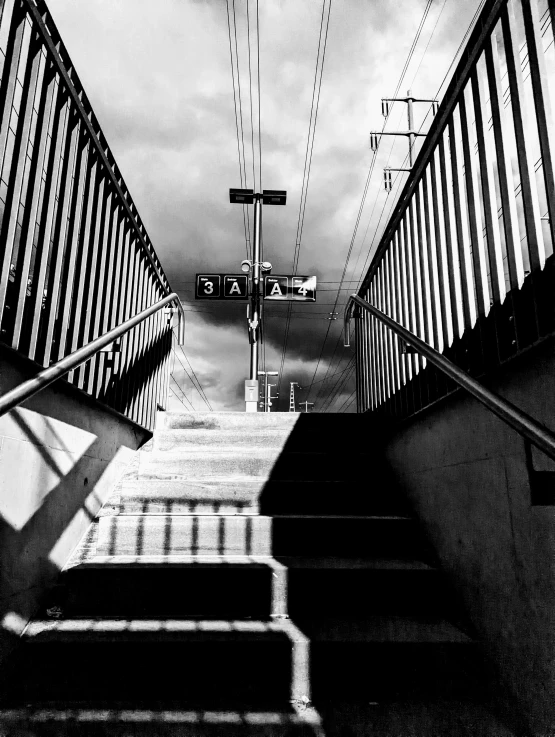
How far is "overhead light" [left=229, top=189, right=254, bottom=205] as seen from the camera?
9.04 meters

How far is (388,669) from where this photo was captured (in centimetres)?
162

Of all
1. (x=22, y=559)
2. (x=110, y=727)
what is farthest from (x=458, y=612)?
(x=22, y=559)

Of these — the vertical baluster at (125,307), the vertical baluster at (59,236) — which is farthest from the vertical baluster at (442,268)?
the vertical baluster at (125,307)

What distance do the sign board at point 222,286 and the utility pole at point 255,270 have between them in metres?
0.49

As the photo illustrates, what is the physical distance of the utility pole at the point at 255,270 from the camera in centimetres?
767

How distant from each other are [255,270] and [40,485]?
7.17 metres

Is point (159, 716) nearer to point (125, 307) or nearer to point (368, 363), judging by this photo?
point (125, 307)

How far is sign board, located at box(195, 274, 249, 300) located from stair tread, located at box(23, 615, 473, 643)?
6.40 meters

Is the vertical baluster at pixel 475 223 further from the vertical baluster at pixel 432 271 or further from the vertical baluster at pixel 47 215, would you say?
the vertical baluster at pixel 47 215

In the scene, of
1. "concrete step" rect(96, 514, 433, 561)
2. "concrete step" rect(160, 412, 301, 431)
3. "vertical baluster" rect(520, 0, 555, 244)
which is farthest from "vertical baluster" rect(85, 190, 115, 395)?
"vertical baluster" rect(520, 0, 555, 244)

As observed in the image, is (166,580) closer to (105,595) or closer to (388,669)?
(105,595)

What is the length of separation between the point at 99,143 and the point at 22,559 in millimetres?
2168

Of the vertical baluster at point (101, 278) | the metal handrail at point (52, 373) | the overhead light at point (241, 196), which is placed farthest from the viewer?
the overhead light at point (241, 196)

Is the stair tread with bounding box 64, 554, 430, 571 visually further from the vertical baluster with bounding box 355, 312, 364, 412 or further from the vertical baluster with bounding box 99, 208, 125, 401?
the vertical baluster with bounding box 355, 312, 364, 412
